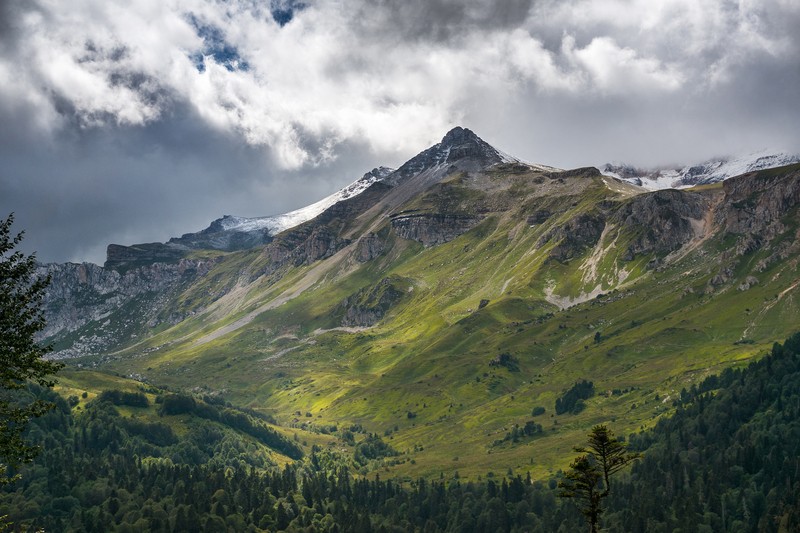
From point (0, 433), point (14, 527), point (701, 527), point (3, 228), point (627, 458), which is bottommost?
point (701, 527)

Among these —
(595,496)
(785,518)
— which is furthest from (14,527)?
(785,518)

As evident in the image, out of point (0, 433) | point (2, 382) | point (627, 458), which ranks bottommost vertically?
point (627, 458)

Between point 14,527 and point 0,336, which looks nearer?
point 0,336

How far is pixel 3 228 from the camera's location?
5478 centimetres

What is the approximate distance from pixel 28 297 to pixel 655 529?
630 ft

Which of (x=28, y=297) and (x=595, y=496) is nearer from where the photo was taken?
(x=28, y=297)

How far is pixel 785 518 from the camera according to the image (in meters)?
188

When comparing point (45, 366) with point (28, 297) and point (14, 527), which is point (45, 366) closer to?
point (28, 297)

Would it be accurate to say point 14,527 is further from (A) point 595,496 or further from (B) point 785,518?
(B) point 785,518

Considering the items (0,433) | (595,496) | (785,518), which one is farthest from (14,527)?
(785,518)

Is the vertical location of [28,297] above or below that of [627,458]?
above

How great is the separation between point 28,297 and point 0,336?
3.52 meters

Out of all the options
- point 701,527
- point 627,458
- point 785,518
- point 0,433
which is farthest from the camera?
point 701,527

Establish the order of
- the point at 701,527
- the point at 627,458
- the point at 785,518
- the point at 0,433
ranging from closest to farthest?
the point at 0,433 → the point at 627,458 → the point at 785,518 → the point at 701,527
